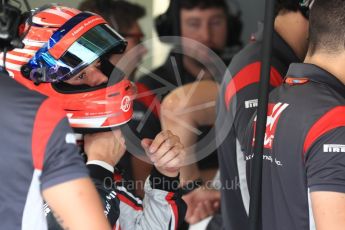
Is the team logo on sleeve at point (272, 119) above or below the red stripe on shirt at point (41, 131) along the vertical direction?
below

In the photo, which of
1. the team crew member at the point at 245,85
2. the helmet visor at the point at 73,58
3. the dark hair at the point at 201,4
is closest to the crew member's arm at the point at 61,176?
the helmet visor at the point at 73,58

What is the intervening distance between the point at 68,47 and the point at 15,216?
70 centimetres

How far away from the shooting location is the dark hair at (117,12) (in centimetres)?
358

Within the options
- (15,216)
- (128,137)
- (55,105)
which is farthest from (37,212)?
(128,137)

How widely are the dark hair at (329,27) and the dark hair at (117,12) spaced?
1431 millimetres

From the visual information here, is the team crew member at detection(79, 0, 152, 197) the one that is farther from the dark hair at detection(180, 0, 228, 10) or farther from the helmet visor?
the helmet visor

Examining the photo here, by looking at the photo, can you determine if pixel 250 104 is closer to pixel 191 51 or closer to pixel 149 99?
pixel 149 99

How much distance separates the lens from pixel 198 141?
11.8 ft

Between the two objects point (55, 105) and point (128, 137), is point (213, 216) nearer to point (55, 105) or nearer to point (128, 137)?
point (128, 137)

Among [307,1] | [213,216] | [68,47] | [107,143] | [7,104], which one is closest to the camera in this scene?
[7,104]

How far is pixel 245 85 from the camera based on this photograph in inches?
111

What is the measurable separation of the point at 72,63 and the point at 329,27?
30.7 inches

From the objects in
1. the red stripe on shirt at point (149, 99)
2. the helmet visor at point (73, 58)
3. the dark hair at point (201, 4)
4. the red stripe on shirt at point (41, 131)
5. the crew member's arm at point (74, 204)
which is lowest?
the red stripe on shirt at point (149, 99)

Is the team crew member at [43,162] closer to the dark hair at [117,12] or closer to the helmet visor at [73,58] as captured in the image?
the helmet visor at [73,58]
